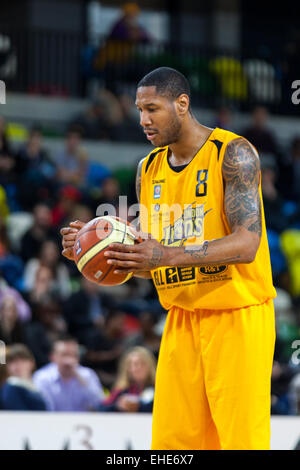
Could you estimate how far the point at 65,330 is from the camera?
8.06m

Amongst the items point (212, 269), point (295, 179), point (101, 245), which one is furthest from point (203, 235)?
point (295, 179)

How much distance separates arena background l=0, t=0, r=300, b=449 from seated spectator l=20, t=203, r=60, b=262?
2 cm

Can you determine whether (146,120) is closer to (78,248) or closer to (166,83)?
(166,83)

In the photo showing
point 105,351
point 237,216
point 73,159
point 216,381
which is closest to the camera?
point 237,216

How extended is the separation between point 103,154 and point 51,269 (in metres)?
3.55

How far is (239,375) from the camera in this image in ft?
11.5

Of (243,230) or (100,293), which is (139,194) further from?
(100,293)

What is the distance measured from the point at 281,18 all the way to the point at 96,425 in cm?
1260

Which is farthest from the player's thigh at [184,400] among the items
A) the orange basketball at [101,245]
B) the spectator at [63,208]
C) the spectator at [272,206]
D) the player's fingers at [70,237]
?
the spectator at [272,206]

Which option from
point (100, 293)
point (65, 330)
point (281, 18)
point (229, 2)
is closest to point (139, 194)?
point (65, 330)

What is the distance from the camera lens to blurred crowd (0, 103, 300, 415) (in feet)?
22.4

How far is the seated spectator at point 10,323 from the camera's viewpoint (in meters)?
7.43

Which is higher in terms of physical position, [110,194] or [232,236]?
[232,236]

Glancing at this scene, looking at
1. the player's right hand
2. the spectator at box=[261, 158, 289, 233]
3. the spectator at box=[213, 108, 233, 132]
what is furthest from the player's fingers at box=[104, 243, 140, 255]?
the spectator at box=[213, 108, 233, 132]
